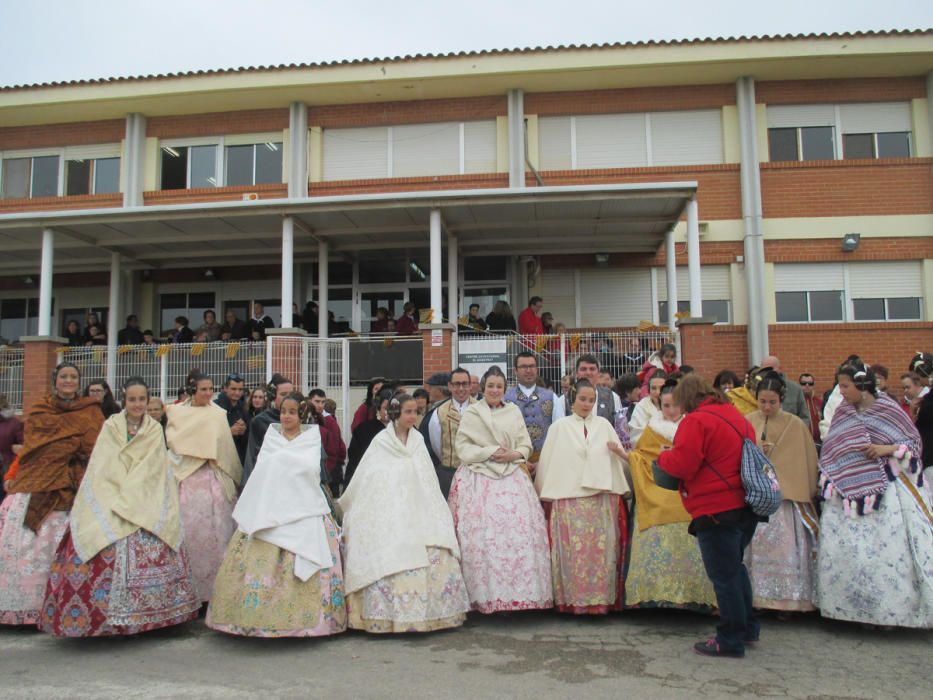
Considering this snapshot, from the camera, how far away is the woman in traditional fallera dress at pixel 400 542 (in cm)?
548

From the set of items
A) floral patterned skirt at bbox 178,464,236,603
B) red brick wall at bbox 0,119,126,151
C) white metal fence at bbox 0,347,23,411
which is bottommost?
floral patterned skirt at bbox 178,464,236,603

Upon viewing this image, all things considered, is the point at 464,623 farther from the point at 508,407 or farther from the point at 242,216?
the point at 242,216

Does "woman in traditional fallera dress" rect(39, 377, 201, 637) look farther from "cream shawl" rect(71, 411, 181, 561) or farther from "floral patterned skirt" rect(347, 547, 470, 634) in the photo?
"floral patterned skirt" rect(347, 547, 470, 634)

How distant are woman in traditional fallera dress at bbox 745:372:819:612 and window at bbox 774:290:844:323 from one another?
951cm

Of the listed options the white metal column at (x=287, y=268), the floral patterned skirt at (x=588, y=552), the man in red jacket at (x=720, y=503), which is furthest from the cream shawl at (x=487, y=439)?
the white metal column at (x=287, y=268)

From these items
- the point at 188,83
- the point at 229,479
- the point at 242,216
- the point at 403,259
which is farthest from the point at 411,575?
the point at 188,83

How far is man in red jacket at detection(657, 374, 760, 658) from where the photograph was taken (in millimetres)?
4852

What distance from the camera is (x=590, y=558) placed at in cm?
595

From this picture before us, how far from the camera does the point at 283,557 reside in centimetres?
545

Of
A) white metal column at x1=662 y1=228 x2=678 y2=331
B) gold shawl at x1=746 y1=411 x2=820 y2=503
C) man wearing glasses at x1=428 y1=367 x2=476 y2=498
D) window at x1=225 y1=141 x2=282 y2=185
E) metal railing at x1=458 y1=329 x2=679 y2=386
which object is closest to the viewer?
gold shawl at x1=746 y1=411 x2=820 y2=503

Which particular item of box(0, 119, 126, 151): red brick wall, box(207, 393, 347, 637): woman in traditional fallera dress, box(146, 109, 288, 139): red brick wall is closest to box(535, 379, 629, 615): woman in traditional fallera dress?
box(207, 393, 347, 637): woman in traditional fallera dress

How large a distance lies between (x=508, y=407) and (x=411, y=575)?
1.62 metres

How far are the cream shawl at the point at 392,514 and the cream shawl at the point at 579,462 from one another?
895mm

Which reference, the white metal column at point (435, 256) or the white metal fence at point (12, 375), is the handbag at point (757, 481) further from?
the white metal fence at point (12, 375)
